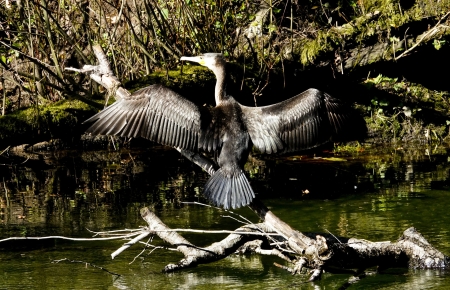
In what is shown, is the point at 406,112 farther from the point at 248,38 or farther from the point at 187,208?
the point at 187,208

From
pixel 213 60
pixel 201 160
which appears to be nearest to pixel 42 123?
pixel 213 60

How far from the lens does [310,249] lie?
4.72m

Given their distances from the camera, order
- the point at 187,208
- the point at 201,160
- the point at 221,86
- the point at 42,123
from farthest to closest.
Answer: the point at 42,123
the point at 187,208
the point at 221,86
the point at 201,160

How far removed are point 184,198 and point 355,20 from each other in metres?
4.73

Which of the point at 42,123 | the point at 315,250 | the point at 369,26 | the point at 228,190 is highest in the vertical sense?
the point at 369,26

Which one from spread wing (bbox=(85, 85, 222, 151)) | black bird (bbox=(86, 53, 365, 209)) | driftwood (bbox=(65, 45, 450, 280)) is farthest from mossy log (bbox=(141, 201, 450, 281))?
spread wing (bbox=(85, 85, 222, 151))

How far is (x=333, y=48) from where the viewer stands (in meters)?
11.2

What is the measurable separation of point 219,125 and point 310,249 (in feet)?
4.14

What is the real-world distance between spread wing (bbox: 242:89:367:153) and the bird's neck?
0.89 ft

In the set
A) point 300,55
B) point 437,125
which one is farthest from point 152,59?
point 437,125

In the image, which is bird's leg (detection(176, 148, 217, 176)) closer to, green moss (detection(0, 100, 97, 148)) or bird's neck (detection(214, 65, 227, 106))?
bird's neck (detection(214, 65, 227, 106))

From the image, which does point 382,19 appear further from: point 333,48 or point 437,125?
point 437,125

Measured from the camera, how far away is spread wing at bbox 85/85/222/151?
18.1 ft

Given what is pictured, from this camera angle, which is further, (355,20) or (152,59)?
(355,20)
